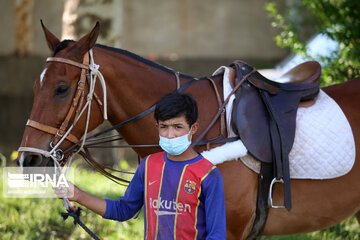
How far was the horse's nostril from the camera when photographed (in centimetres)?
263

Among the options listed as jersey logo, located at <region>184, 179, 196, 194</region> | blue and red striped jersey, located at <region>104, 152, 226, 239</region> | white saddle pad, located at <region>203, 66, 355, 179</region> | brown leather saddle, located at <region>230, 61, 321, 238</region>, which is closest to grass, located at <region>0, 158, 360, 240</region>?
white saddle pad, located at <region>203, 66, 355, 179</region>

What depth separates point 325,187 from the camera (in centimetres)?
308

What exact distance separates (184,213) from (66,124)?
1029 mm

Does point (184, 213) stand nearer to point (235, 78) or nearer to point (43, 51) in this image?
point (235, 78)

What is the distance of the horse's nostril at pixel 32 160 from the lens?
8.64 ft

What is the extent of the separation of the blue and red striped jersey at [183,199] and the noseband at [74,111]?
2.49ft

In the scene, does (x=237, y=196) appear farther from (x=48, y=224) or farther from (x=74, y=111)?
(x=48, y=224)

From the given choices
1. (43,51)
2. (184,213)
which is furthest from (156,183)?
(43,51)

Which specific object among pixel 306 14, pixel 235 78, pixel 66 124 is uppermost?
pixel 306 14

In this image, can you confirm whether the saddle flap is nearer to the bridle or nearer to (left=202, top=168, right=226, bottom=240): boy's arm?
the bridle

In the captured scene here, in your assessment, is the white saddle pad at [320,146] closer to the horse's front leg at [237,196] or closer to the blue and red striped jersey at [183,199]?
the horse's front leg at [237,196]

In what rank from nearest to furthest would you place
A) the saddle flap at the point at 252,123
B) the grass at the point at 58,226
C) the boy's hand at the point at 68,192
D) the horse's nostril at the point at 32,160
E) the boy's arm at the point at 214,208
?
the boy's arm at the point at 214,208
the boy's hand at the point at 68,192
the horse's nostril at the point at 32,160
the saddle flap at the point at 252,123
the grass at the point at 58,226

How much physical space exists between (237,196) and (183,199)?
0.80m

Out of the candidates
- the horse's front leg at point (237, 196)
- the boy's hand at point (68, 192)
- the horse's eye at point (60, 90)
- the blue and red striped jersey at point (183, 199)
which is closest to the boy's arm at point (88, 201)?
the boy's hand at point (68, 192)
